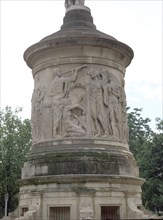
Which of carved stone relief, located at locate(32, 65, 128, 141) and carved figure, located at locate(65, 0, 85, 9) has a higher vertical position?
carved figure, located at locate(65, 0, 85, 9)

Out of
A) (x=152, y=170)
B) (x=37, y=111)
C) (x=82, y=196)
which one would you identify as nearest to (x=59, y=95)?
(x=37, y=111)

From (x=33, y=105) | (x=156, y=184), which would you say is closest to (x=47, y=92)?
(x=33, y=105)

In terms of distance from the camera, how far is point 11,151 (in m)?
29.7

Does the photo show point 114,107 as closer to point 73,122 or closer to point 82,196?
point 73,122

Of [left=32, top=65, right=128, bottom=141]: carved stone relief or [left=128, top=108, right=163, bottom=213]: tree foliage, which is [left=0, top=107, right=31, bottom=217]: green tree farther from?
[left=32, top=65, right=128, bottom=141]: carved stone relief

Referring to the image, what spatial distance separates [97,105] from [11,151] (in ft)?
57.8

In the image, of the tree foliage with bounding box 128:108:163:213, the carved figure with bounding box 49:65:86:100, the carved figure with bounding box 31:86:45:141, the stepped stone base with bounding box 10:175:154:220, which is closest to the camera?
the stepped stone base with bounding box 10:175:154:220

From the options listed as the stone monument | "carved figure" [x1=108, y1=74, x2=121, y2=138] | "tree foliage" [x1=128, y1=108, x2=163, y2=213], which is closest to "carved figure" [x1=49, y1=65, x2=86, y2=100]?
the stone monument

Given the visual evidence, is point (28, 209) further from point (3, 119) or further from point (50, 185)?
point (3, 119)

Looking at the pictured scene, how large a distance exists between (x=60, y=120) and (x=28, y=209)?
11.0 ft

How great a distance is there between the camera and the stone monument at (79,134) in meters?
12.4

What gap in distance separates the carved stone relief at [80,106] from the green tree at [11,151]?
15.1 meters

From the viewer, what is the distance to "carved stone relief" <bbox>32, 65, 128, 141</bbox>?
44.0 ft

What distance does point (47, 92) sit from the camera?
46.1 ft
